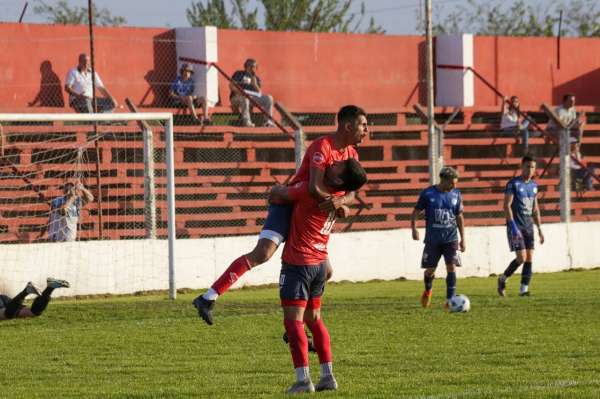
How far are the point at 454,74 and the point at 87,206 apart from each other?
529 inches

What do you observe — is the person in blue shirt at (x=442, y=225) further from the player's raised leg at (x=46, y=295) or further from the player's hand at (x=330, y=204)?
the player's hand at (x=330, y=204)

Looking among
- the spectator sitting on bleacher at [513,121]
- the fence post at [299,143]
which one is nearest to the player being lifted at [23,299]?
the fence post at [299,143]

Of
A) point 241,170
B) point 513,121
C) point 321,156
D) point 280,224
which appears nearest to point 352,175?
point 321,156

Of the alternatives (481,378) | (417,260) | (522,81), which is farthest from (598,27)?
(481,378)

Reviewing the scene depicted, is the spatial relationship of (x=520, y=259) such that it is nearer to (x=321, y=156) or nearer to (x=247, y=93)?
(x=247, y=93)

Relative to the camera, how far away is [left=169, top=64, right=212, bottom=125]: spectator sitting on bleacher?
2630 centimetres

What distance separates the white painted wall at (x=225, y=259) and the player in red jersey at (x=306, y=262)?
11277mm

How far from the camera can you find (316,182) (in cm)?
966

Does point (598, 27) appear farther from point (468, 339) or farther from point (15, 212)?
point (468, 339)

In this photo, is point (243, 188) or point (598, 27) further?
point (598, 27)

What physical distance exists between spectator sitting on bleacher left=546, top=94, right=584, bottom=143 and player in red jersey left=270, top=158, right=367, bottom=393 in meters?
20.2

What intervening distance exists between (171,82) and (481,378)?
1793cm

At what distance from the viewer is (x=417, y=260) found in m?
26.1

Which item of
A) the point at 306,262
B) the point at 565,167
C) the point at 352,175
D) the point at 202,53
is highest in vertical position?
the point at 202,53
